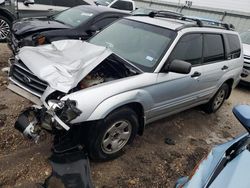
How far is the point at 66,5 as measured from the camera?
8961mm

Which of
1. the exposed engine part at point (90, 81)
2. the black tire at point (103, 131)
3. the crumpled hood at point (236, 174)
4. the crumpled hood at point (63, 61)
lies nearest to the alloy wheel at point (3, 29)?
the crumpled hood at point (63, 61)

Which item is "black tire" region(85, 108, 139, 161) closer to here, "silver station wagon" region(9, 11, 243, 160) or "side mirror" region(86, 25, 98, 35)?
"silver station wagon" region(9, 11, 243, 160)

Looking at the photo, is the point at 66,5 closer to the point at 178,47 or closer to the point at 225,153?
the point at 178,47

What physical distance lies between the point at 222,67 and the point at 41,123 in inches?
141

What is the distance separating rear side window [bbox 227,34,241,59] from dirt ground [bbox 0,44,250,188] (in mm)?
1455

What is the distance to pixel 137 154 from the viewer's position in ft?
12.8

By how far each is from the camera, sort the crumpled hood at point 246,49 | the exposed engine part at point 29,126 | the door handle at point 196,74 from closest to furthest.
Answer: the exposed engine part at point 29,126, the door handle at point 196,74, the crumpled hood at point 246,49

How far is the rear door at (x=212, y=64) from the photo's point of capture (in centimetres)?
471

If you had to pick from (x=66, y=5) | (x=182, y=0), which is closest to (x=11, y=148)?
(x=66, y=5)

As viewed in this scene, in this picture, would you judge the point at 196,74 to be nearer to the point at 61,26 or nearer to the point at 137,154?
the point at 137,154

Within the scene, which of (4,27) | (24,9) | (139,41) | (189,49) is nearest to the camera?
(139,41)

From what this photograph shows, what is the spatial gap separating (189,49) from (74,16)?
4.02m

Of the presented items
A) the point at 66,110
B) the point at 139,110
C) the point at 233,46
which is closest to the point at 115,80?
the point at 139,110

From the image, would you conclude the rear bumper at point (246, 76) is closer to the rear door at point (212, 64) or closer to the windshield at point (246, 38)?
the windshield at point (246, 38)
